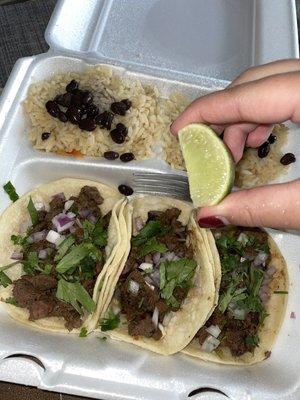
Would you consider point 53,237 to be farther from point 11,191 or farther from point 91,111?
point 91,111

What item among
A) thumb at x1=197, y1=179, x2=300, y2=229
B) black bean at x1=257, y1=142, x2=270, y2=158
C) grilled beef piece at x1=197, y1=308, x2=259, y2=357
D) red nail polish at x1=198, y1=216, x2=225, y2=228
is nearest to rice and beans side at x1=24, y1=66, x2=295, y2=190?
black bean at x1=257, y1=142, x2=270, y2=158

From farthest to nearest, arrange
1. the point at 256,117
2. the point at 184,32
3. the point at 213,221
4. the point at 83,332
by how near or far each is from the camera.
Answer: the point at 184,32
the point at 83,332
the point at 256,117
the point at 213,221

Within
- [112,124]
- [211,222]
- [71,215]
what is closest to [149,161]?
[112,124]

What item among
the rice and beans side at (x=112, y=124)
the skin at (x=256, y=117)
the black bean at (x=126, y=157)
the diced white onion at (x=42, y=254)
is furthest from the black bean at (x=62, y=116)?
the skin at (x=256, y=117)

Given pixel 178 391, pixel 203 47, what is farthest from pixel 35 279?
pixel 203 47

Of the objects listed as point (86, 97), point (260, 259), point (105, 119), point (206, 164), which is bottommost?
point (260, 259)

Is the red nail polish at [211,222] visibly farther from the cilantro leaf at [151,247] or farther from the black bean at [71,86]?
the black bean at [71,86]
